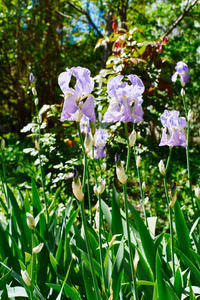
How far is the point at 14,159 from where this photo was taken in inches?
198

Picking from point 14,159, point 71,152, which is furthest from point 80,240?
point 14,159

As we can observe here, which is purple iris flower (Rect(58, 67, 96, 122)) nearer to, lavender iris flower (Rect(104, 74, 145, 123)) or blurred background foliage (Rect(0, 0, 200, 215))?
lavender iris flower (Rect(104, 74, 145, 123))

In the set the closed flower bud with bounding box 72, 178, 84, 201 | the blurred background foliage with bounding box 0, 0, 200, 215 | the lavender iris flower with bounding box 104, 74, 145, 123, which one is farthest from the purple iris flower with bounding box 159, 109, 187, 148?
the blurred background foliage with bounding box 0, 0, 200, 215

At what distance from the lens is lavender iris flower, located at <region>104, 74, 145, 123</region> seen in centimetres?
93

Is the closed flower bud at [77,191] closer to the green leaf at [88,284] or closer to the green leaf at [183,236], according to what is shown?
the green leaf at [88,284]

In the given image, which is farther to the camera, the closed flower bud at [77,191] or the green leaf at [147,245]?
the green leaf at [147,245]

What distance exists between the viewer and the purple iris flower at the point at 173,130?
1146 mm

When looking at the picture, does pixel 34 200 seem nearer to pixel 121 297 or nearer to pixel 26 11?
pixel 121 297

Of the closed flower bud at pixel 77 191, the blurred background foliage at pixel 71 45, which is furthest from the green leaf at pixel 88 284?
the blurred background foliage at pixel 71 45

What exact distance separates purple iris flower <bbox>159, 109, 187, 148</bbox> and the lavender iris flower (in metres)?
0.25

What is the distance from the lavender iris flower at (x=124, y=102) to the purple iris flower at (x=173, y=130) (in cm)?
25

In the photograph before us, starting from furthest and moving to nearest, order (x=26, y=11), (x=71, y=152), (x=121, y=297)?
(x=26, y=11)
(x=71, y=152)
(x=121, y=297)

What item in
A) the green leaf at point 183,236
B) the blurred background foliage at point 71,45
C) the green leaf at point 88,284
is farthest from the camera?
the blurred background foliage at point 71,45

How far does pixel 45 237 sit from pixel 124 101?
102cm
